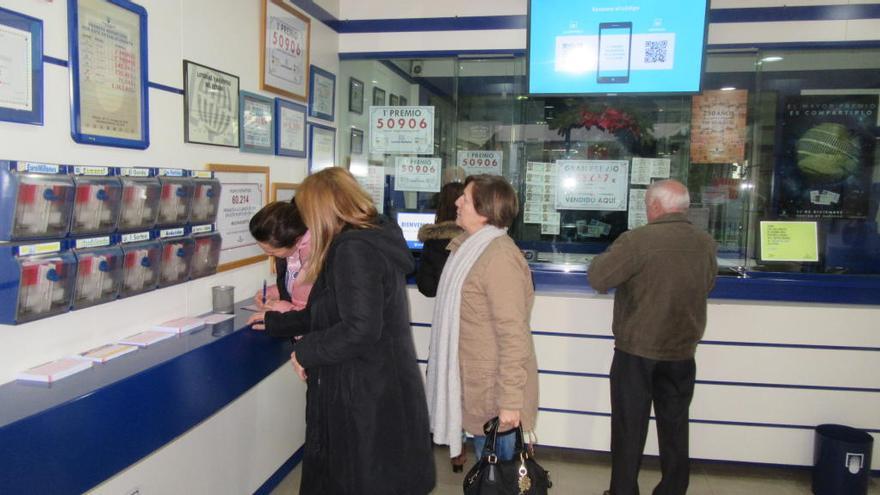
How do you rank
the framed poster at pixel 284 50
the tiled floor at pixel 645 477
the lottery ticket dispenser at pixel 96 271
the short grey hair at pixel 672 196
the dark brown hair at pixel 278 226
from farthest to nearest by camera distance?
the tiled floor at pixel 645 477 < the framed poster at pixel 284 50 < the short grey hair at pixel 672 196 < the dark brown hair at pixel 278 226 < the lottery ticket dispenser at pixel 96 271

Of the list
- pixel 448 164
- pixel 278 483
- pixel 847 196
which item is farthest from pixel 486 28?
pixel 278 483

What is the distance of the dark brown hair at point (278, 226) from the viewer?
82.0 inches

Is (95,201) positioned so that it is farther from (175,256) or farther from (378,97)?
(378,97)

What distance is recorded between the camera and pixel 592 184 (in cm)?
370

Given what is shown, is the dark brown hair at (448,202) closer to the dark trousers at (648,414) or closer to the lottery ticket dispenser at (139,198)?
Result: the dark trousers at (648,414)

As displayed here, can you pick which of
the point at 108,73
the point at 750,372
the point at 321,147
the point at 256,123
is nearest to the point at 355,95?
the point at 321,147

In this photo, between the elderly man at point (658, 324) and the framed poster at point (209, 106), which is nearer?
the framed poster at point (209, 106)

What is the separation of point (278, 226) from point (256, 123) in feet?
2.60

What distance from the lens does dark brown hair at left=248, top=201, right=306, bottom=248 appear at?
6.84 ft

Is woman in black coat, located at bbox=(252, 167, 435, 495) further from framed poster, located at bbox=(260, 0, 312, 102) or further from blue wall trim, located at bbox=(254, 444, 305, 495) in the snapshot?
framed poster, located at bbox=(260, 0, 312, 102)

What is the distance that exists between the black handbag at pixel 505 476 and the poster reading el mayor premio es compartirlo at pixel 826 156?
2605 millimetres

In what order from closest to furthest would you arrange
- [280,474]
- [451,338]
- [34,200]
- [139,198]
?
[34,200] → [139,198] → [451,338] → [280,474]

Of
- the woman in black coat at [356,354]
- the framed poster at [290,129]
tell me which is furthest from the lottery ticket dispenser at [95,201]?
the framed poster at [290,129]

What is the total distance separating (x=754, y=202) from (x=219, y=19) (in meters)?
3.16
